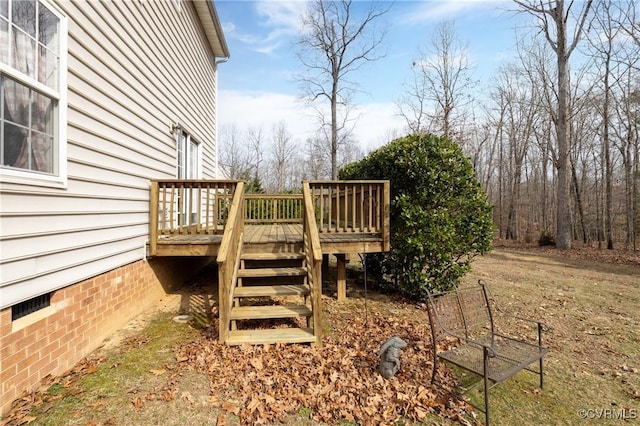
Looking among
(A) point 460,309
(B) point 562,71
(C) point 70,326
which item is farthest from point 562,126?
(C) point 70,326

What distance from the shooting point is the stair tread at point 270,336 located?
3.49 metres

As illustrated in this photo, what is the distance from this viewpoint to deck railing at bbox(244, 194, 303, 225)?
9055mm

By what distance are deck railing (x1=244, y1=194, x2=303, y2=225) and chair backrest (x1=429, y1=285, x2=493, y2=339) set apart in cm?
626

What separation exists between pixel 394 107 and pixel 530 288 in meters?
17.6

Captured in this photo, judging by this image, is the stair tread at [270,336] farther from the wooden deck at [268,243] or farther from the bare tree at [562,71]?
the bare tree at [562,71]

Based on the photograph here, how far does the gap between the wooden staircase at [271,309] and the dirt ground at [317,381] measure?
0.51 ft

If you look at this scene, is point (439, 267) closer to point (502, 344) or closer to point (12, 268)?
point (502, 344)

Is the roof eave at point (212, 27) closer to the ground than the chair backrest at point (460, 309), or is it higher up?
A: higher up

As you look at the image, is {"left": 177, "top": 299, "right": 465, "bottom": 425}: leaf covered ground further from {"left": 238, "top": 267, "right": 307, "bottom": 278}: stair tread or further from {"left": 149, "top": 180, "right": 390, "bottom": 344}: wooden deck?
{"left": 238, "top": 267, "right": 307, "bottom": 278}: stair tread

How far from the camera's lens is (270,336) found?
3561 mm

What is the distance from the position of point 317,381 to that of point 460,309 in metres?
1.61

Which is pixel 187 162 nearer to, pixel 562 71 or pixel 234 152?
pixel 562 71

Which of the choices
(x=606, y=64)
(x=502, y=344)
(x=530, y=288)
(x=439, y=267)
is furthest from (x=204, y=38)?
(x=606, y=64)

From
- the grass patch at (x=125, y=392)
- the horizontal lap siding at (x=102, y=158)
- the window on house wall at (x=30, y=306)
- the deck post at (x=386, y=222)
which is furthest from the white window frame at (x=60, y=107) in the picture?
the deck post at (x=386, y=222)
